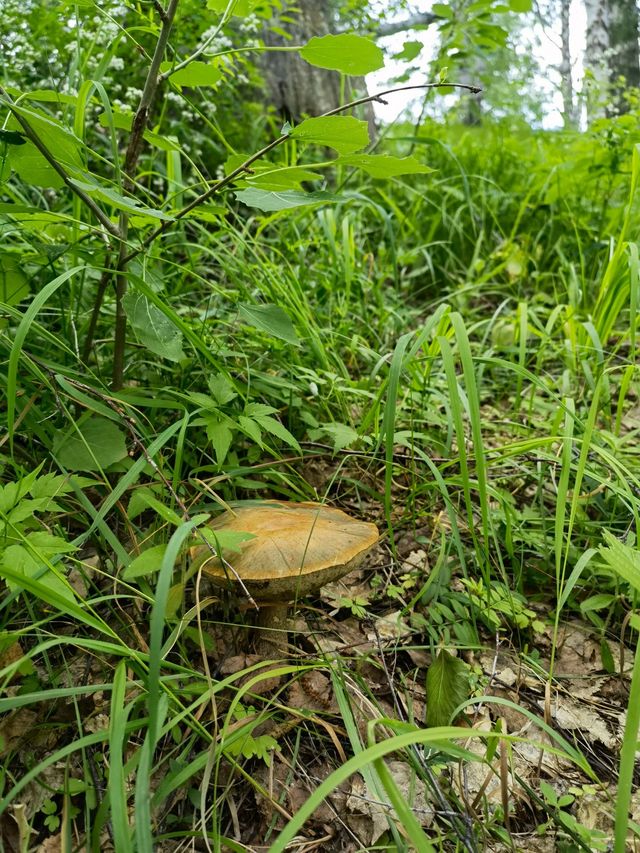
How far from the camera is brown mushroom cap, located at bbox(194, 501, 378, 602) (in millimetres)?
A: 1166

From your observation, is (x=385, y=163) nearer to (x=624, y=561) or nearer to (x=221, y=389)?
(x=221, y=389)

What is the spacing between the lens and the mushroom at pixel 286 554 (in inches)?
45.9

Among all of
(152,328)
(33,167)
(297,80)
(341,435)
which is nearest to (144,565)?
(152,328)

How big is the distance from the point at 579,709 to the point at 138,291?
1456 millimetres

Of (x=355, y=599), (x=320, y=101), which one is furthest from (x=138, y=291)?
(x=320, y=101)

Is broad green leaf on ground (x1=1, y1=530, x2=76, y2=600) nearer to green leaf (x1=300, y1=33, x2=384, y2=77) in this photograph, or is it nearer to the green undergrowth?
the green undergrowth

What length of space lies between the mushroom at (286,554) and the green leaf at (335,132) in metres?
0.76

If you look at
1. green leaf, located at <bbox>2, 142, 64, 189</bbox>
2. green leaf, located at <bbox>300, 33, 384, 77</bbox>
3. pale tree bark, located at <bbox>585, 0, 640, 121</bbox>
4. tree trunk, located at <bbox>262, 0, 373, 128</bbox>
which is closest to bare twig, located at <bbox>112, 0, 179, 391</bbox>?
green leaf, located at <bbox>2, 142, 64, 189</bbox>

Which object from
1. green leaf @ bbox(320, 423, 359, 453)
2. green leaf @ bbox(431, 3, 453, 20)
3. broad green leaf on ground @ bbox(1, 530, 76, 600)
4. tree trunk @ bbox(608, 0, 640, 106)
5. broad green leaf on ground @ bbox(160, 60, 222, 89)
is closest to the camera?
broad green leaf on ground @ bbox(1, 530, 76, 600)

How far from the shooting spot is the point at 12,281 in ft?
5.22

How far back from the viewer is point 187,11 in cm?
252

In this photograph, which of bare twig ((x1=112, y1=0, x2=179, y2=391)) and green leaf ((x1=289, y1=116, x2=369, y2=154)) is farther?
bare twig ((x1=112, y1=0, x2=179, y2=391))

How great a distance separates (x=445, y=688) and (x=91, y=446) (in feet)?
3.26

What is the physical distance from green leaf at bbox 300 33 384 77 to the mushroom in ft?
2.94
